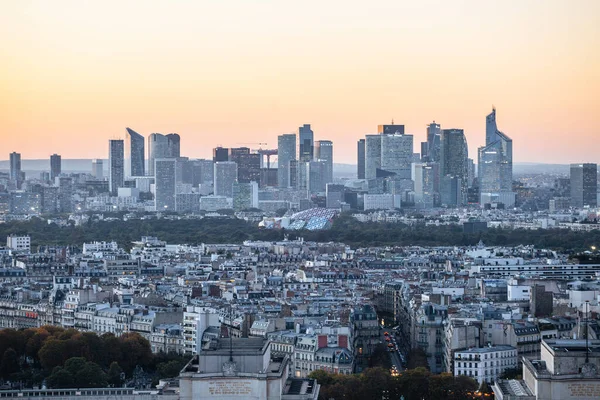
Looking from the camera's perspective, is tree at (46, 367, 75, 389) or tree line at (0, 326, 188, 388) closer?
tree at (46, 367, 75, 389)

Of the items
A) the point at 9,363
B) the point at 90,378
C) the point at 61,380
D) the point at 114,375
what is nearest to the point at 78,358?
the point at 114,375

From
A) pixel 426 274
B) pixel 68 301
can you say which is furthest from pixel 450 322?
pixel 426 274

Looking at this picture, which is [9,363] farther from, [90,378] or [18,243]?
[18,243]

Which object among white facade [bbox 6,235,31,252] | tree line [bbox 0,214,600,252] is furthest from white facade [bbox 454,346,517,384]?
white facade [bbox 6,235,31,252]

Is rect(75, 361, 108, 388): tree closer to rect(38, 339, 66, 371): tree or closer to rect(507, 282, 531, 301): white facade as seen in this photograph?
rect(38, 339, 66, 371): tree

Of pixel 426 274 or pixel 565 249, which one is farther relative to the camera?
pixel 565 249

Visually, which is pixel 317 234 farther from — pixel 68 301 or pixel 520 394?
pixel 520 394

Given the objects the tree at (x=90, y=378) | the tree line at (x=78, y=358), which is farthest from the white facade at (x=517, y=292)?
the tree at (x=90, y=378)
